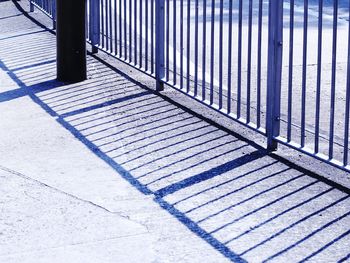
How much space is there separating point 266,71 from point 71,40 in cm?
203

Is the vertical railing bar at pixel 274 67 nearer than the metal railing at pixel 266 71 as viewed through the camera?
No

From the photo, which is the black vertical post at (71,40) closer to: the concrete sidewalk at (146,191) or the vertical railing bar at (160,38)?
the concrete sidewalk at (146,191)

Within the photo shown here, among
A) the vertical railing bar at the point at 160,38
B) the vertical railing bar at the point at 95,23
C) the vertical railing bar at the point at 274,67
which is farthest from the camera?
the vertical railing bar at the point at 95,23

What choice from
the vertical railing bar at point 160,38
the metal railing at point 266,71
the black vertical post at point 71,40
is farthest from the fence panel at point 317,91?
the black vertical post at point 71,40

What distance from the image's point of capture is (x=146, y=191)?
282 inches

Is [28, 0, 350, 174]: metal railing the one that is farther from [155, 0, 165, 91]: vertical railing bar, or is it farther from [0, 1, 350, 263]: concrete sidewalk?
[0, 1, 350, 263]: concrete sidewalk

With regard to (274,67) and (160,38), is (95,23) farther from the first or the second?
(274,67)

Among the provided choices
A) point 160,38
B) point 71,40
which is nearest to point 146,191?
point 160,38

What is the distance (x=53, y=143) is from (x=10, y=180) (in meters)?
1.01

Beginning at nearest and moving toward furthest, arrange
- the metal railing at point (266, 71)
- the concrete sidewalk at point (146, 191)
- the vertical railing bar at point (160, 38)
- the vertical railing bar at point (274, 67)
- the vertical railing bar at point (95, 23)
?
1. the concrete sidewalk at point (146, 191)
2. the metal railing at point (266, 71)
3. the vertical railing bar at point (274, 67)
4. the vertical railing bar at point (160, 38)
5. the vertical railing bar at point (95, 23)

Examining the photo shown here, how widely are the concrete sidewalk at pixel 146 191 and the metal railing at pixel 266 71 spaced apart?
0.89ft

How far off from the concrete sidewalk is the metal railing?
0.89 feet

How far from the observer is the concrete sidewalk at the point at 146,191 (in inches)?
240

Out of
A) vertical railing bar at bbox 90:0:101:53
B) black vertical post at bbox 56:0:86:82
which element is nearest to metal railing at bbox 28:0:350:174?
vertical railing bar at bbox 90:0:101:53
